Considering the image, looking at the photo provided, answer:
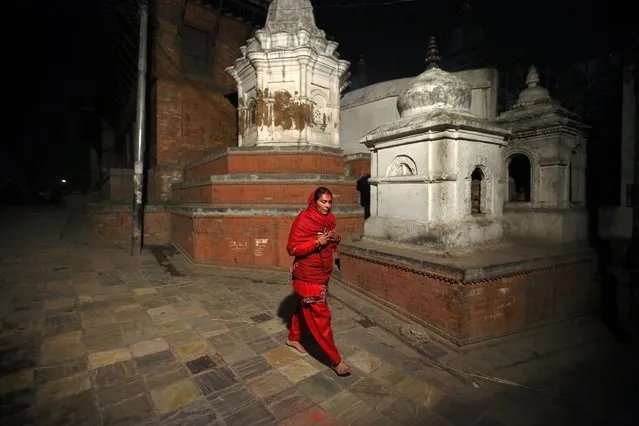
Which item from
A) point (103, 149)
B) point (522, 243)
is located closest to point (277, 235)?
point (522, 243)

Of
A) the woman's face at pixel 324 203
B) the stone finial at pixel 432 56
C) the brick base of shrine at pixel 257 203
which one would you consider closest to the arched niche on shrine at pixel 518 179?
the stone finial at pixel 432 56

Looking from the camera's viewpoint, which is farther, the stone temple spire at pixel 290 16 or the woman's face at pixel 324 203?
the stone temple spire at pixel 290 16

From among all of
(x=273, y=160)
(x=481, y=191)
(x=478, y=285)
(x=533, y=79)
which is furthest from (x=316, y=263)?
(x=533, y=79)

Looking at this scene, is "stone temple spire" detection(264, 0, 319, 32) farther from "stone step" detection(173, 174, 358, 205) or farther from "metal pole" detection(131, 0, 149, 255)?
"stone step" detection(173, 174, 358, 205)

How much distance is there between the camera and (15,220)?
1300cm

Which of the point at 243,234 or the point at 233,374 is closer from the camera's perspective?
the point at 233,374

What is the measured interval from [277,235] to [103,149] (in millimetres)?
20367

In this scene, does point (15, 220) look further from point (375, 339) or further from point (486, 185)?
point (486, 185)

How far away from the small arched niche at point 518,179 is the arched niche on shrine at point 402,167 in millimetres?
3408

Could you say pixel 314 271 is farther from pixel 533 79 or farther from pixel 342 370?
pixel 533 79

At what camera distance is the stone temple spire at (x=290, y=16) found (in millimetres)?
9352

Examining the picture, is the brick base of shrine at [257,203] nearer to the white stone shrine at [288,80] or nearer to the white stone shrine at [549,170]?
the white stone shrine at [288,80]

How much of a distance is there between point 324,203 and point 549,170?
524 centimetres

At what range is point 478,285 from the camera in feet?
13.3
